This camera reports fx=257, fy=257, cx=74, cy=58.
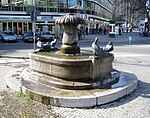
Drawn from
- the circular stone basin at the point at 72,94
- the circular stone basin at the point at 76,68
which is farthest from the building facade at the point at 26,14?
the circular stone basin at the point at 72,94

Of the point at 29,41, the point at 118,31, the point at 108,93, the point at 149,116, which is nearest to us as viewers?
the point at 149,116

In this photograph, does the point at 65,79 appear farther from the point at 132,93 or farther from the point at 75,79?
the point at 132,93

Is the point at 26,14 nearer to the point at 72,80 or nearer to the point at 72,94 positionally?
the point at 72,80

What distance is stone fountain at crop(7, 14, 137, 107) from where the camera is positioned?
6.93 m

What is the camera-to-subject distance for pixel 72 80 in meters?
8.01

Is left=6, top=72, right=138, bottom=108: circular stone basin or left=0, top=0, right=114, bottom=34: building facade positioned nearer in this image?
left=6, top=72, right=138, bottom=108: circular stone basin

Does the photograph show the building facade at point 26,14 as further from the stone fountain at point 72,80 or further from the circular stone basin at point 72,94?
the circular stone basin at point 72,94

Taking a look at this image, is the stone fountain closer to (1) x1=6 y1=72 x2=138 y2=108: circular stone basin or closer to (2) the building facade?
(1) x1=6 y1=72 x2=138 y2=108: circular stone basin

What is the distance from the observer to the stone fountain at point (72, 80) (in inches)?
273

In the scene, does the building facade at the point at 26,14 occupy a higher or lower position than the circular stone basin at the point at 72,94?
higher

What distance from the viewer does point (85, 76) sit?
7.97 m

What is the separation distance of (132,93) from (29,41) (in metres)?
26.2

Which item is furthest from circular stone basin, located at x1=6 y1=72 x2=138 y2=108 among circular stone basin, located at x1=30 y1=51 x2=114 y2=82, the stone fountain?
circular stone basin, located at x1=30 y1=51 x2=114 y2=82

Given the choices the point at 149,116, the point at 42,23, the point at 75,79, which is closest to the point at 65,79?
the point at 75,79
